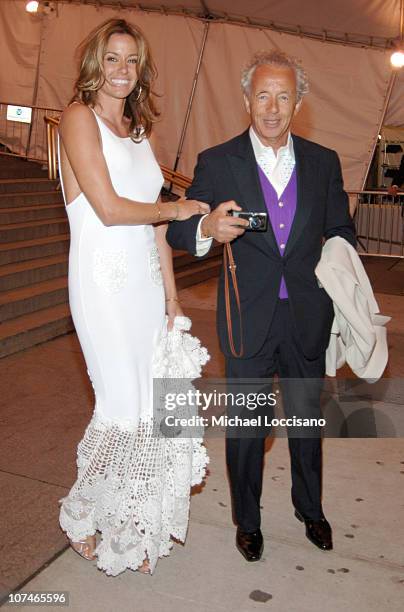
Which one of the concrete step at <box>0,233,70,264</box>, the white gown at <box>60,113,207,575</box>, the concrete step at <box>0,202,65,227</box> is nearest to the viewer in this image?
the white gown at <box>60,113,207,575</box>

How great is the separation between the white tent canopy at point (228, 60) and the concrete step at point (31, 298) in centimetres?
588

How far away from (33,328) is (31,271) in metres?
1.26

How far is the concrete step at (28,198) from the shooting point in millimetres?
9703

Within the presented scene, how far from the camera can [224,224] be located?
2.99 m

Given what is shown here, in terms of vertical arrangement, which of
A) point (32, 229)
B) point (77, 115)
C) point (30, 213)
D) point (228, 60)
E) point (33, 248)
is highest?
point (228, 60)

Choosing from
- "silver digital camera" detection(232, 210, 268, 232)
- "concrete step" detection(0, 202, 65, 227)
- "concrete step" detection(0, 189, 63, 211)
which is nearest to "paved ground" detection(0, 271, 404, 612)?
"silver digital camera" detection(232, 210, 268, 232)

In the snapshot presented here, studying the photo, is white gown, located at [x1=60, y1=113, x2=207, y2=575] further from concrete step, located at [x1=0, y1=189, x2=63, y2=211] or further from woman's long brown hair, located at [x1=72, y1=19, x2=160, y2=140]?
concrete step, located at [x1=0, y1=189, x2=63, y2=211]

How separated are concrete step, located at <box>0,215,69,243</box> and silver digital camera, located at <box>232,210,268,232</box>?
615 centimetres

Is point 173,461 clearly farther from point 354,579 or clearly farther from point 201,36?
point 201,36

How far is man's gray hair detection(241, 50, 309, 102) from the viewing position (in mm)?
3131

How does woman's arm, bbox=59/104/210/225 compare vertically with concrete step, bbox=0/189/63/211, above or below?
above

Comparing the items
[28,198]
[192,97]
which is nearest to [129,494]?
[28,198]

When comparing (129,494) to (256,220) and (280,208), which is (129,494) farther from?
(280,208)

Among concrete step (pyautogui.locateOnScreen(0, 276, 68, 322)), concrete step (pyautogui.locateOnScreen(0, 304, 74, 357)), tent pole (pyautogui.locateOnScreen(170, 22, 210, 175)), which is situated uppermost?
tent pole (pyautogui.locateOnScreen(170, 22, 210, 175))
